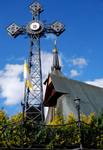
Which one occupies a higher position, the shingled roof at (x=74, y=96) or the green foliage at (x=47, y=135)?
the shingled roof at (x=74, y=96)

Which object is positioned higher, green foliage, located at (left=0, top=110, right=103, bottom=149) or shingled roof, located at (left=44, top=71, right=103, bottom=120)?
shingled roof, located at (left=44, top=71, right=103, bottom=120)

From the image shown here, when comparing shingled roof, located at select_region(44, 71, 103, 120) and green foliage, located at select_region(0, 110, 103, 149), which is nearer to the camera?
green foliage, located at select_region(0, 110, 103, 149)

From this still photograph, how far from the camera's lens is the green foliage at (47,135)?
23430mm

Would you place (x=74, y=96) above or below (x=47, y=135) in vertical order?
above

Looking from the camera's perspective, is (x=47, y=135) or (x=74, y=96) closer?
(x=47, y=135)

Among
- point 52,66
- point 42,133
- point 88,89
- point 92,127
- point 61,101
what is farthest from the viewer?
point 52,66

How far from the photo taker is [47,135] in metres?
24.4

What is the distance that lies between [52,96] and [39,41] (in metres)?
6.84

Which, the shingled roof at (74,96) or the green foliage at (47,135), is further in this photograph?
A: the shingled roof at (74,96)

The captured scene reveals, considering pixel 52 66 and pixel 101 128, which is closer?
pixel 101 128

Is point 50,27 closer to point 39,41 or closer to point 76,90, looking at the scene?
point 39,41

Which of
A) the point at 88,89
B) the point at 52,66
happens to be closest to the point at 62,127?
the point at 88,89

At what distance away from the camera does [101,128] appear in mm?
26203

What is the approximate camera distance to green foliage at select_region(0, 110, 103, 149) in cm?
2343
